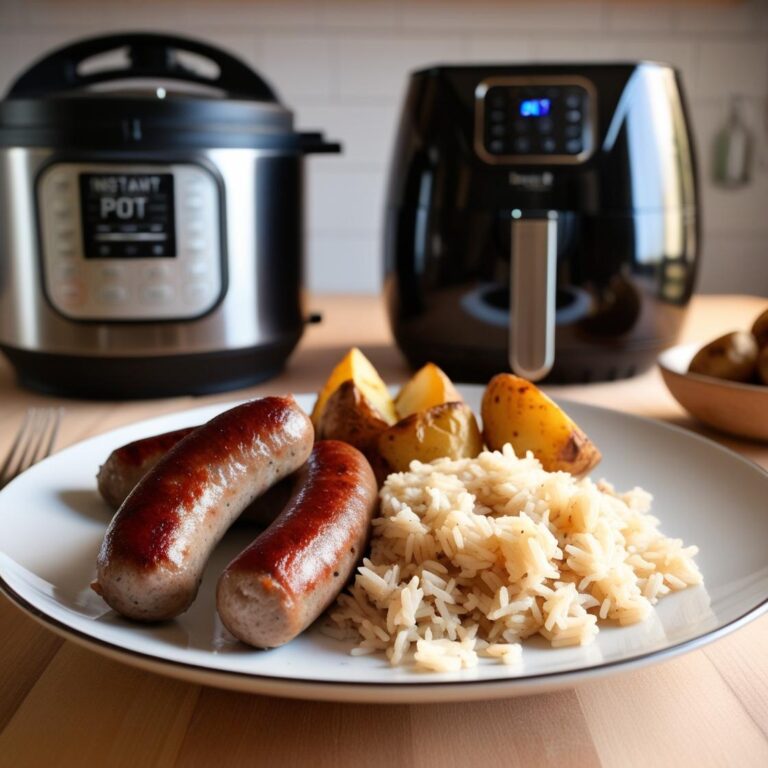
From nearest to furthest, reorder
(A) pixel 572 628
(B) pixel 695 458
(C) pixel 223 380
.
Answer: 1. (A) pixel 572 628
2. (B) pixel 695 458
3. (C) pixel 223 380

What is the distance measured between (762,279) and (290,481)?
2250mm

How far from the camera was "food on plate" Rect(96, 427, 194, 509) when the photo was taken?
2.70 feet

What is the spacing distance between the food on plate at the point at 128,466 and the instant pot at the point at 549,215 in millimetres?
641

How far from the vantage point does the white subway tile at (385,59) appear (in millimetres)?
2537

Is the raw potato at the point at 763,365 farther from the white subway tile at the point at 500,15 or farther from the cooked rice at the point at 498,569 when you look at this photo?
the white subway tile at the point at 500,15

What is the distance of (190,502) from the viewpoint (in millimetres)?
650

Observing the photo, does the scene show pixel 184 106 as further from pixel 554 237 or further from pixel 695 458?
pixel 695 458

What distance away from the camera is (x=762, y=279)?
2693 mm

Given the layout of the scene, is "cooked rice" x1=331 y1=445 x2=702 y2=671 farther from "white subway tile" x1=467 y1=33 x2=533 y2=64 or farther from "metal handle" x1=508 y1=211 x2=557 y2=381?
"white subway tile" x1=467 y1=33 x2=533 y2=64

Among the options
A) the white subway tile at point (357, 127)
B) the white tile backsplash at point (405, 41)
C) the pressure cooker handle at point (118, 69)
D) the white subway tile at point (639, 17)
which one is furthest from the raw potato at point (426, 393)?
the white subway tile at point (639, 17)

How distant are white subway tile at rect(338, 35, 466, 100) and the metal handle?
137cm

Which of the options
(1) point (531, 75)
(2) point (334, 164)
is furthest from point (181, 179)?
(2) point (334, 164)

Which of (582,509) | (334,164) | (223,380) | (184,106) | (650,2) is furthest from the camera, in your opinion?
(334,164)

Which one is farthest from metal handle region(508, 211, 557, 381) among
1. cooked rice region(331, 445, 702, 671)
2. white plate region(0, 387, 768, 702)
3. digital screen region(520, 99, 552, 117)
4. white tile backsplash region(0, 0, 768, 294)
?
white tile backsplash region(0, 0, 768, 294)
